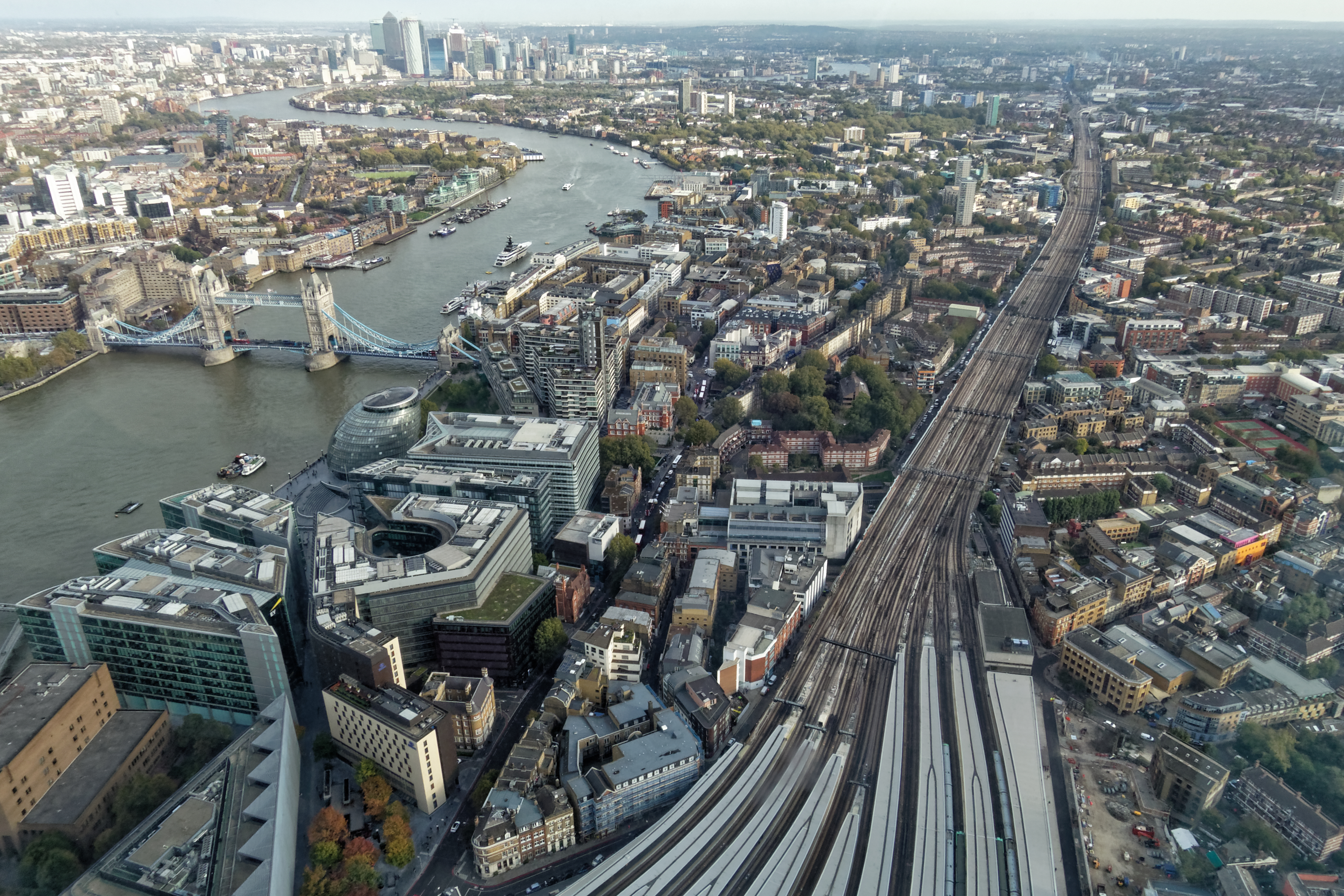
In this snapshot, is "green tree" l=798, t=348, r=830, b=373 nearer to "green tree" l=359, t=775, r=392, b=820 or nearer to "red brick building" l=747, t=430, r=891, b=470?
"red brick building" l=747, t=430, r=891, b=470

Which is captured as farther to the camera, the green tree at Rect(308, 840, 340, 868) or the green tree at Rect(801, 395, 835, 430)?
the green tree at Rect(801, 395, 835, 430)

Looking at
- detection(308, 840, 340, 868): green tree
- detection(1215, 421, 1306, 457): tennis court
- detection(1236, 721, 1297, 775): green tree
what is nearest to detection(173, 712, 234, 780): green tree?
detection(308, 840, 340, 868): green tree

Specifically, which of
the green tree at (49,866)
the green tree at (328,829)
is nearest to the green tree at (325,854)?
the green tree at (328,829)

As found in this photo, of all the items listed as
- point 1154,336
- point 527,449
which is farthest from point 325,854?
point 1154,336

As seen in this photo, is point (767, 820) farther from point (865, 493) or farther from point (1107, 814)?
point (865, 493)

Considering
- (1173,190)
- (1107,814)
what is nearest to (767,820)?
(1107,814)

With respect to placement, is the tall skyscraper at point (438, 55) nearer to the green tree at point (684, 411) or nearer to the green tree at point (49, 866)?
the green tree at point (684, 411)

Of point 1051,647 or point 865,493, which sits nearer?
point 1051,647
